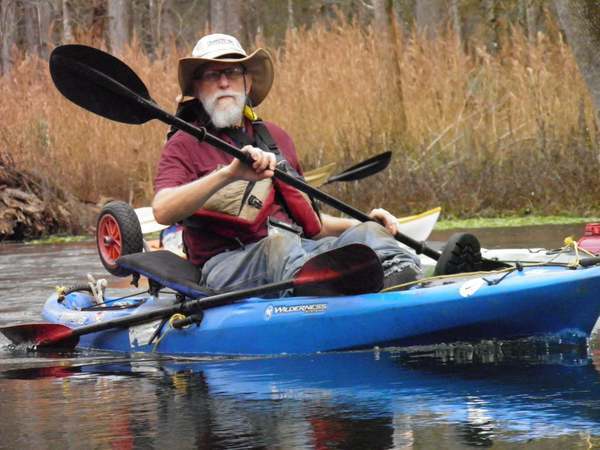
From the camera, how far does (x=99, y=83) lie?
6676 mm

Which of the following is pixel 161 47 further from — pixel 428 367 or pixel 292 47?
pixel 428 367

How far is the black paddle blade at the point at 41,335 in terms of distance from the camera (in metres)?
7.14

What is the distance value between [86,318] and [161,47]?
914 cm

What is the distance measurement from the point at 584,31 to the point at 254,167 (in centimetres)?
507

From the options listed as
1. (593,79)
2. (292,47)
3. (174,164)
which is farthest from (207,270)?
(292,47)

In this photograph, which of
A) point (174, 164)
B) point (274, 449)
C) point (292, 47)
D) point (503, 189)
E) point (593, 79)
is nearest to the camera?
point (274, 449)

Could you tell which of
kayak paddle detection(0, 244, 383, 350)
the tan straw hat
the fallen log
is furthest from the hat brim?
the fallen log

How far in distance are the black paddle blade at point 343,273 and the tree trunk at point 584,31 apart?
4824 millimetres

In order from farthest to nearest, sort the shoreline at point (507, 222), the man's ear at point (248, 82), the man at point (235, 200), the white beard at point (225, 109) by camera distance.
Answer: the shoreline at point (507, 222)
the man's ear at point (248, 82)
the white beard at point (225, 109)
the man at point (235, 200)

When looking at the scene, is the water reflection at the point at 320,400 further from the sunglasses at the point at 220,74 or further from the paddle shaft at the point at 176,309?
the sunglasses at the point at 220,74

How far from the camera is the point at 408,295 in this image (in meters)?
6.04

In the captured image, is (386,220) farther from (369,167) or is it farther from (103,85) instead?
(103,85)

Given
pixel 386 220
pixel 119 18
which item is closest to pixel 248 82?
pixel 386 220

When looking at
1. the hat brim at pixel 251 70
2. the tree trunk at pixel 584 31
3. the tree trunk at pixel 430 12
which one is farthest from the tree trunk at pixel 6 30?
the hat brim at pixel 251 70
